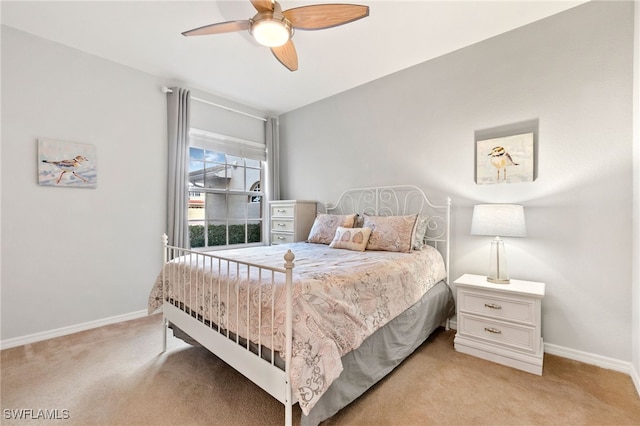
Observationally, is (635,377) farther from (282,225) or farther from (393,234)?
(282,225)

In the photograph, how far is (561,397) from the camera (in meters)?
Answer: 1.74

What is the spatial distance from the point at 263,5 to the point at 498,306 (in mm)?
2704

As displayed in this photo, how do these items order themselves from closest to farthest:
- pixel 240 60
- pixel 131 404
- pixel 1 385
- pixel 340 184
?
pixel 131 404
pixel 1 385
pixel 240 60
pixel 340 184

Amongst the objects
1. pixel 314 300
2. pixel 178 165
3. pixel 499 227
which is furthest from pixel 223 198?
pixel 499 227

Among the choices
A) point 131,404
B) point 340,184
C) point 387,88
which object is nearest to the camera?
point 131,404

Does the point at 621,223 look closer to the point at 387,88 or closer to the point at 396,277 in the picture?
the point at 396,277

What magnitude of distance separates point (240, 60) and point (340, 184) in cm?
188

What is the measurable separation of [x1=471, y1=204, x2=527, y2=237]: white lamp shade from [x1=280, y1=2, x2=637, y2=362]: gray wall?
369 millimetres

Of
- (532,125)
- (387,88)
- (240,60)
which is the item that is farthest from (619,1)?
(240,60)

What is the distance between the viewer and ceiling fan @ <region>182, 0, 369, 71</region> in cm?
177

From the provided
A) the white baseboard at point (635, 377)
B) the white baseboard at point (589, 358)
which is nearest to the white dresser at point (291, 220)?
the white baseboard at point (589, 358)

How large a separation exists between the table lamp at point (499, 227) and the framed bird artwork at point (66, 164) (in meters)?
3.72

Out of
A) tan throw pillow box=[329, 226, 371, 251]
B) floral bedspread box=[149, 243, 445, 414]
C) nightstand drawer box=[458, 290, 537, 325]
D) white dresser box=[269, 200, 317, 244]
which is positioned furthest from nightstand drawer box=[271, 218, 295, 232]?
nightstand drawer box=[458, 290, 537, 325]

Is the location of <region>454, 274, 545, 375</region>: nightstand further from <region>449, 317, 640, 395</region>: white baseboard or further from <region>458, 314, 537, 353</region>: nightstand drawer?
<region>449, 317, 640, 395</region>: white baseboard
